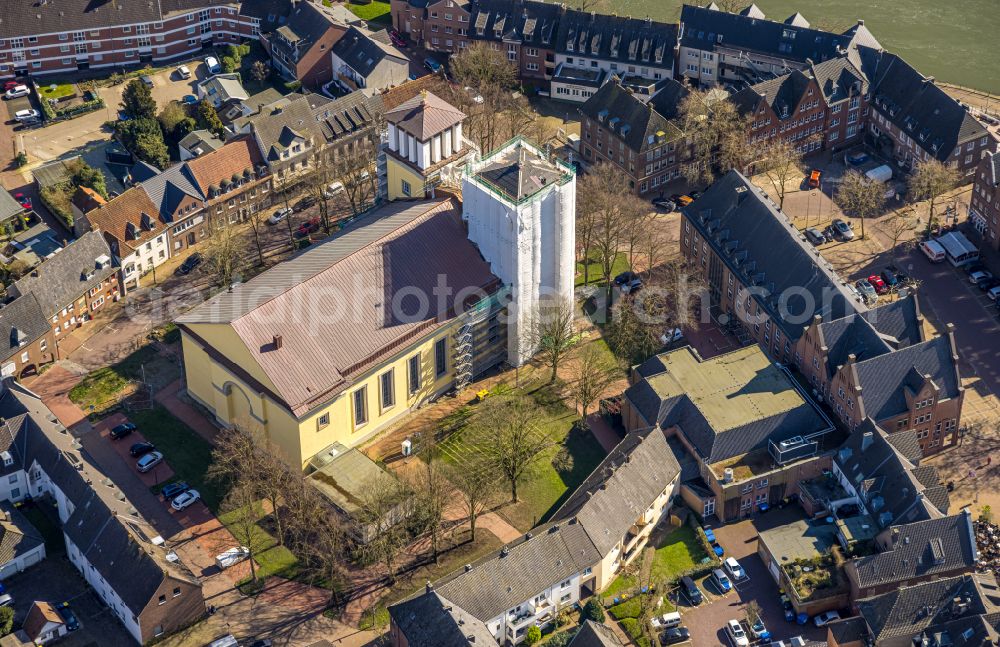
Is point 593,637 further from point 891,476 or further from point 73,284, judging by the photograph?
point 73,284

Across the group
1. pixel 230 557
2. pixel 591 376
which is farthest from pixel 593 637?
pixel 230 557

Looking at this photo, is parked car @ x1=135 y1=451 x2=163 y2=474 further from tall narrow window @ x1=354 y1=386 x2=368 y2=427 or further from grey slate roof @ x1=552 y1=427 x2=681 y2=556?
grey slate roof @ x1=552 y1=427 x2=681 y2=556

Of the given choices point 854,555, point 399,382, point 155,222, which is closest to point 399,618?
point 399,382

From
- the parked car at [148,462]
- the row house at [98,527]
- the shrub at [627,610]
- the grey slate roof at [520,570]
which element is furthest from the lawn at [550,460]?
the row house at [98,527]

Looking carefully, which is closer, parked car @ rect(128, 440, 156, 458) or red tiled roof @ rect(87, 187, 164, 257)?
parked car @ rect(128, 440, 156, 458)

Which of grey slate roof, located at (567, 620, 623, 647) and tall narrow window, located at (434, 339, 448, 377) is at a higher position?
tall narrow window, located at (434, 339, 448, 377)

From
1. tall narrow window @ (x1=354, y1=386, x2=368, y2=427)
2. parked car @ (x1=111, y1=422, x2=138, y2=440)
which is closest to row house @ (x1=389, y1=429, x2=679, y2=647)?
tall narrow window @ (x1=354, y1=386, x2=368, y2=427)
